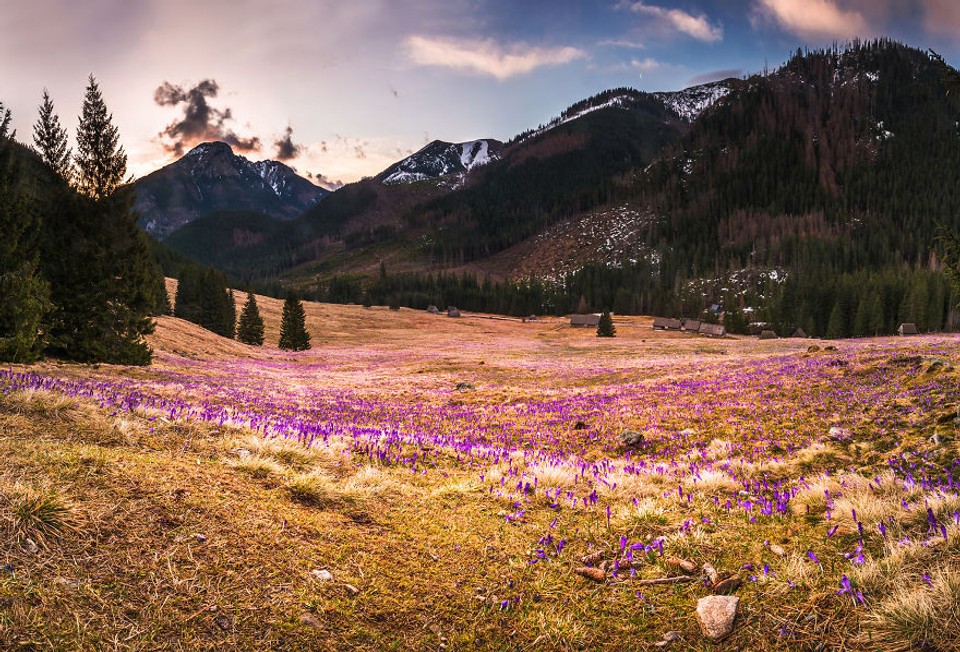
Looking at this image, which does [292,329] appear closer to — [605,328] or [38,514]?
[38,514]

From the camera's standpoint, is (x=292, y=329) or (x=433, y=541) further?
(x=292, y=329)

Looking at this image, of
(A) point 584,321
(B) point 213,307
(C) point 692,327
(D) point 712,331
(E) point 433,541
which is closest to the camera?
(E) point 433,541

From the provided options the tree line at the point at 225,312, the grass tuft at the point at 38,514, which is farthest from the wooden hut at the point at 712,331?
the grass tuft at the point at 38,514

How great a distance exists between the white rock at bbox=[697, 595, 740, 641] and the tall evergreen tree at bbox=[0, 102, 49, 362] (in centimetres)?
2089

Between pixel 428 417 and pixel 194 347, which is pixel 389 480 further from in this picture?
pixel 194 347

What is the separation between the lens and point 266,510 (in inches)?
174

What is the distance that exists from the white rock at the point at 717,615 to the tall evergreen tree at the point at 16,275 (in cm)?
2089

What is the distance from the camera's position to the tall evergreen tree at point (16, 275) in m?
15.7

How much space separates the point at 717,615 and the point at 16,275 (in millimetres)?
22517

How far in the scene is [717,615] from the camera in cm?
323

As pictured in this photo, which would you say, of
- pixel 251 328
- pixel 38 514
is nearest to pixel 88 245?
pixel 38 514

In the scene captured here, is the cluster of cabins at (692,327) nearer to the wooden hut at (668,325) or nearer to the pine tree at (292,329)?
the wooden hut at (668,325)

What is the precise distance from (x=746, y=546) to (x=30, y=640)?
5.39m

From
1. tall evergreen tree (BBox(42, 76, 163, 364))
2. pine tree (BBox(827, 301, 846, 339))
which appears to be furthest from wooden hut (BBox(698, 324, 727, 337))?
tall evergreen tree (BBox(42, 76, 163, 364))
